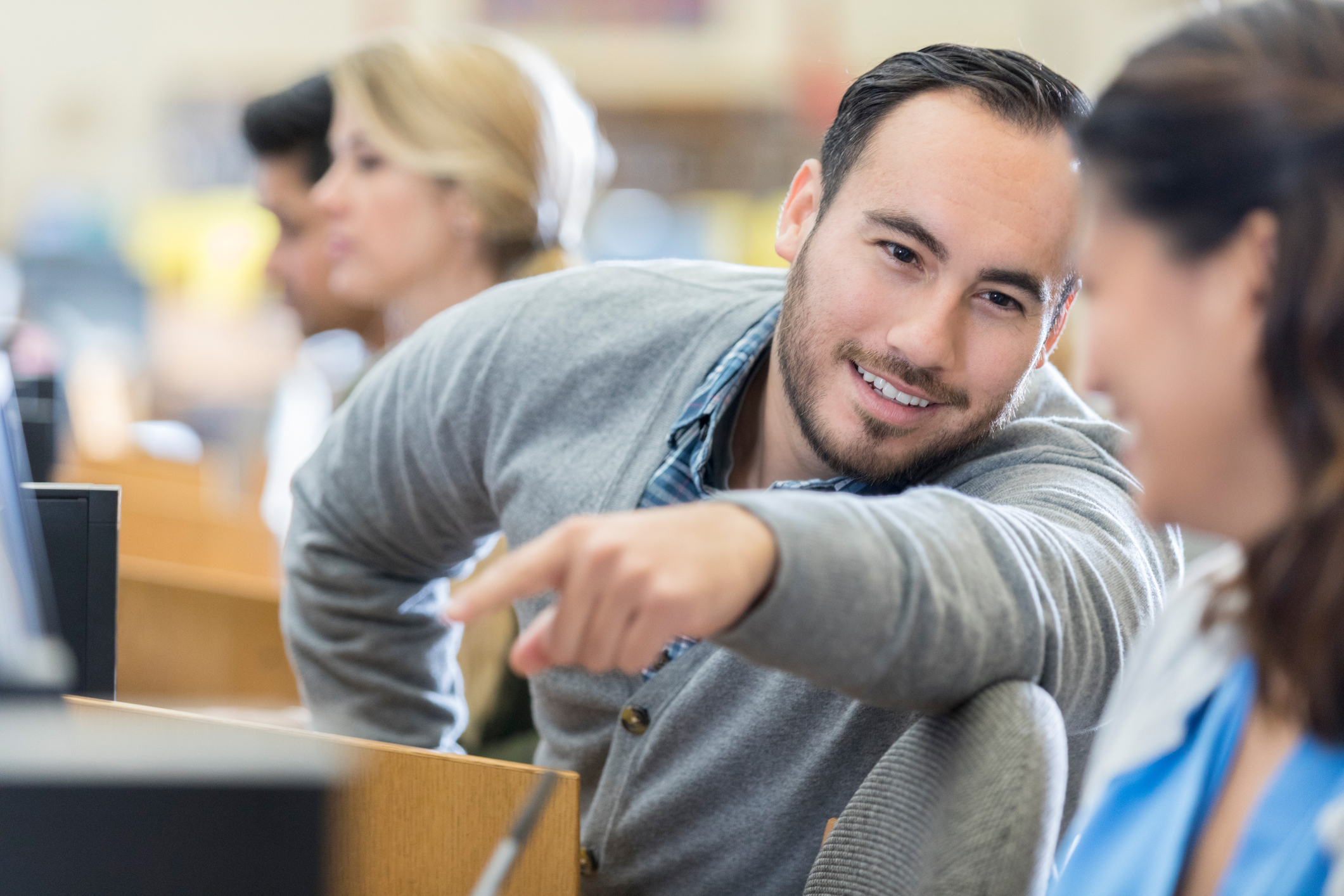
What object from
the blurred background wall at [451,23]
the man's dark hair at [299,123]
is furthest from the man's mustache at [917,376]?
the blurred background wall at [451,23]

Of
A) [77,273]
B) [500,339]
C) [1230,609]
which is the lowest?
[77,273]

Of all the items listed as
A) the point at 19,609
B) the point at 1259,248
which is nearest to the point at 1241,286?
the point at 1259,248

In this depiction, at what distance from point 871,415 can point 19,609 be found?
68 centimetres

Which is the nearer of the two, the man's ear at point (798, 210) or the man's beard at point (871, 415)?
the man's beard at point (871, 415)

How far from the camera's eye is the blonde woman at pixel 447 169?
80.0 inches

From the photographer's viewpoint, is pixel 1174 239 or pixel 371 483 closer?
pixel 1174 239

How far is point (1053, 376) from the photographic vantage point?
118 cm

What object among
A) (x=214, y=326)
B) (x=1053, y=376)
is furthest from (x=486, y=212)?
(x=214, y=326)

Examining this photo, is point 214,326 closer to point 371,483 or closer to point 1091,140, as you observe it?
point 371,483

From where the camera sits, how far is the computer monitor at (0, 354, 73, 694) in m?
0.49

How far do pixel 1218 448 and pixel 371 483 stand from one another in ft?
3.09

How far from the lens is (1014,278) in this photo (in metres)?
0.99

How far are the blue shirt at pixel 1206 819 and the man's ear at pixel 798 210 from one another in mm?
657

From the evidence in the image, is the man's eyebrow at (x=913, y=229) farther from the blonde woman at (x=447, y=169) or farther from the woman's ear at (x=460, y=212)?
the woman's ear at (x=460, y=212)
